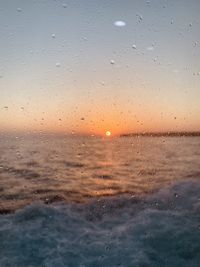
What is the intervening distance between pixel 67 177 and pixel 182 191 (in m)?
5.83

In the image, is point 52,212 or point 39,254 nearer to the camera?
point 39,254

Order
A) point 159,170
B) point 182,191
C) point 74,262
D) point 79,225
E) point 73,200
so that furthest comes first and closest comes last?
Result: point 159,170, point 182,191, point 73,200, point 79,225, point 74,262

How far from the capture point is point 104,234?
858 cm

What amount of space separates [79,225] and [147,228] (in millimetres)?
1701

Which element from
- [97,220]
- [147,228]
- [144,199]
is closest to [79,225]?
[97,220]

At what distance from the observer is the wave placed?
23.6 ft

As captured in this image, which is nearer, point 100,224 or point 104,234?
point 104,234

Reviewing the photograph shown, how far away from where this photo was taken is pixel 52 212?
387 inches

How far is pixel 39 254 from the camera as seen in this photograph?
7.40 metres

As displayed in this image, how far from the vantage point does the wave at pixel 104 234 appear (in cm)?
718

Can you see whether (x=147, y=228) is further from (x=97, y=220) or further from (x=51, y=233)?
(x=51, y=233)

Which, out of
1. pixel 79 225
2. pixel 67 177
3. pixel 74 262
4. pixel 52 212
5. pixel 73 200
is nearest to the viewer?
pixel 74 262

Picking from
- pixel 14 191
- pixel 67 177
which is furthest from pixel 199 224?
pixel 67 177

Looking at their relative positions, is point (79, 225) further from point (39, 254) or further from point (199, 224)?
point (199, 224)
